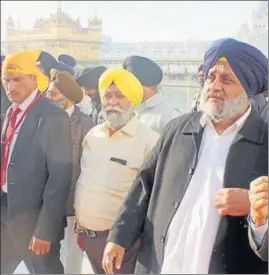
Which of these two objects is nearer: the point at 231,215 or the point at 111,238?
the point at 231,215

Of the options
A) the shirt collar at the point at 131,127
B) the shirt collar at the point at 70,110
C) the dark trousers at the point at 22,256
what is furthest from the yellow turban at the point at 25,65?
the dark trousers at the point at 22,256

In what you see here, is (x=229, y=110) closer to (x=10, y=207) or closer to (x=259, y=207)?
(x=259, y=207)

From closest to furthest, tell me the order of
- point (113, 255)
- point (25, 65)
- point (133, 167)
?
point (113, 255)
point (133, 167)
point (25, 65)

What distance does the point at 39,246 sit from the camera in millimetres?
1863

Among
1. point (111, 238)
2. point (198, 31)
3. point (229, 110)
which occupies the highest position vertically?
point (198, 31)

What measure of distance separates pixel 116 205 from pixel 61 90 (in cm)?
45

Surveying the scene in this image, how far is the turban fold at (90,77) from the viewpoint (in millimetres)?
1772

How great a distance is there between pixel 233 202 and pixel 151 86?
491 mm

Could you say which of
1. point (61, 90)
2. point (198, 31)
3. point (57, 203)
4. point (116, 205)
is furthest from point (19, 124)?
point (198, 31)

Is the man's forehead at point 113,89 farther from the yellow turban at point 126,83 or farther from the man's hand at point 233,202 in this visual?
the man's hand at point 233,202

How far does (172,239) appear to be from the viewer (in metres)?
1.53

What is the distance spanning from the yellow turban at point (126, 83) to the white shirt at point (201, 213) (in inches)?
11.2

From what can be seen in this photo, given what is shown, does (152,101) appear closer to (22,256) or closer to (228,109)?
(228,109)

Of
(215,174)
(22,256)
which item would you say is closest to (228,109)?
(215,174)
